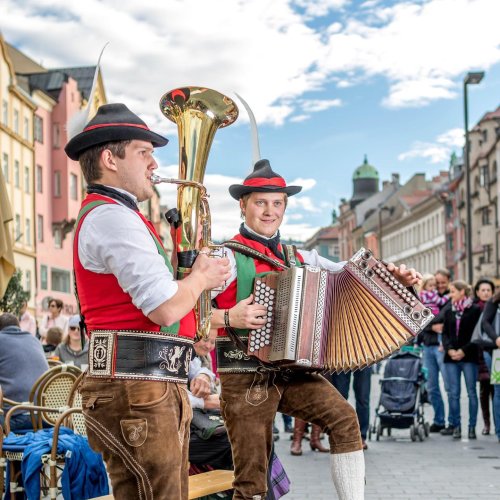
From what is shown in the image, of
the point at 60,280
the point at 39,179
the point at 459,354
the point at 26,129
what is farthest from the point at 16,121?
the point at 459,354

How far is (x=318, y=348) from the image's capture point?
16.9 feet

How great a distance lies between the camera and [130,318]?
3.60 m

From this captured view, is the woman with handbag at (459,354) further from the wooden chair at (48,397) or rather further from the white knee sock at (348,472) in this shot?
the white knee sock at (348,472)

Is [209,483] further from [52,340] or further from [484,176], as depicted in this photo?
[484,176]

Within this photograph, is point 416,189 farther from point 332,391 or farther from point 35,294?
point 332,391

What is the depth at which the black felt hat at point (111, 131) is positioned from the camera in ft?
12.2

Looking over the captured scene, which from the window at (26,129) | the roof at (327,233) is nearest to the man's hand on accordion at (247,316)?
the window at (26,129)

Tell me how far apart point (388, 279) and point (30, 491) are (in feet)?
9.32

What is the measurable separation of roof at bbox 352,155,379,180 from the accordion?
469 ft

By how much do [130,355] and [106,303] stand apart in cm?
23

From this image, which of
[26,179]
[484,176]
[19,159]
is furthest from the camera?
[484,176]

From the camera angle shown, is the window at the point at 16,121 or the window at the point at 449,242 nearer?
the window at the point at 16,121

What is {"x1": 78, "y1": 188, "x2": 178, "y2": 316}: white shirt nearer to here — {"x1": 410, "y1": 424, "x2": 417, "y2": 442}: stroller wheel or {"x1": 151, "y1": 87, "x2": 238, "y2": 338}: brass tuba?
{"x1": 151, "y1": 87, "x2": 238, "y2": 338}: brass tuba

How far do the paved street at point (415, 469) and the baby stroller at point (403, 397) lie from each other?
0.66ft
